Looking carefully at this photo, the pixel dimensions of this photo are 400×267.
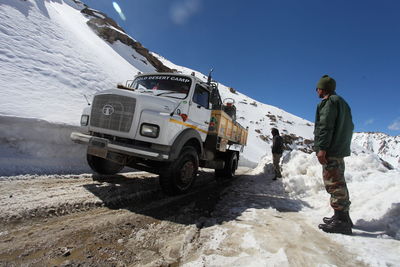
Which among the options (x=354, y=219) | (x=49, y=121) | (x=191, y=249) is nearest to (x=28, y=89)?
(x=49, y=121)

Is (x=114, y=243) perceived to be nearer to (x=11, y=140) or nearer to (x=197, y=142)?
(x=197, y=142)

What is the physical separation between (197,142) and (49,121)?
4.45 metres

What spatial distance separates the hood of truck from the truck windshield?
83cm

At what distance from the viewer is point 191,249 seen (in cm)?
231

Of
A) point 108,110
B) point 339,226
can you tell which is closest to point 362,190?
point 339,226

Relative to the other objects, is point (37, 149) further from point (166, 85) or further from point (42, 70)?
point (42, 70)

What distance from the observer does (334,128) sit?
10.2 feet

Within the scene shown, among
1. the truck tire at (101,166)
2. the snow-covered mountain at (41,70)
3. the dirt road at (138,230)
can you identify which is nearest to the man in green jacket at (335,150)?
the dirt road at (138,230)

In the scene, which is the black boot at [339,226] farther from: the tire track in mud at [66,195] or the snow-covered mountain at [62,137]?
the tire track in mud at [66,195]

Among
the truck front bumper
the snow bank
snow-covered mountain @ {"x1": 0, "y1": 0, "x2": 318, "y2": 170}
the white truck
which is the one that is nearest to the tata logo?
the white truck

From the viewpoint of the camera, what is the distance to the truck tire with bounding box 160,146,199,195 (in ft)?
13.4

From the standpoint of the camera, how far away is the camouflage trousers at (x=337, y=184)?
3025mm

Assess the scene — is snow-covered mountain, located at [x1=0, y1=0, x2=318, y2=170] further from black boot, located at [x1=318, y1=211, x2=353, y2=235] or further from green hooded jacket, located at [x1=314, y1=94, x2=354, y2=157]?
black boot, located at [x1=318, y1=211, x2=353, y2=235]

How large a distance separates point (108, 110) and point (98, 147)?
80cm
